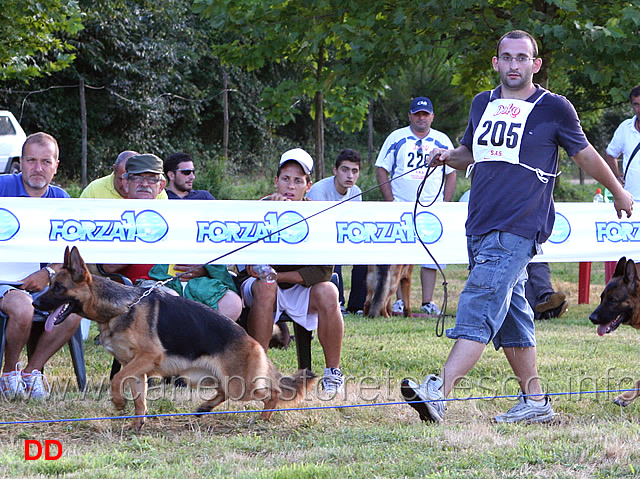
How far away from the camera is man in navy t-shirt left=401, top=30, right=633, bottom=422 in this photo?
4219 millimetres

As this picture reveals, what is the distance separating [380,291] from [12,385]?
4826 millimetres

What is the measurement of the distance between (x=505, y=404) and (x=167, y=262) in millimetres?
2610

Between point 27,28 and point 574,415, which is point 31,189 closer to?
point 574,415

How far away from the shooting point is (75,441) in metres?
4.14

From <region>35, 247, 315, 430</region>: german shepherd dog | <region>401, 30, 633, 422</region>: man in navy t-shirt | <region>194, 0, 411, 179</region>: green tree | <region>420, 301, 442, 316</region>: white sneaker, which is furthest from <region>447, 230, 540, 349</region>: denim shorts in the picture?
<region>194, 0, 411, 179</region>: green tree

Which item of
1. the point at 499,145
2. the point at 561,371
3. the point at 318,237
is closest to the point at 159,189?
the point at 318,237

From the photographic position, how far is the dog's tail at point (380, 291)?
29.3 ft

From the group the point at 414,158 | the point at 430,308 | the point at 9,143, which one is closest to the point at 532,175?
the point at 414,158

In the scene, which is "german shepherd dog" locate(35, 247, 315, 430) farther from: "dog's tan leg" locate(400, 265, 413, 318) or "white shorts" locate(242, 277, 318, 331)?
"dog's tan leg" locate(400, 265, 413, 318)

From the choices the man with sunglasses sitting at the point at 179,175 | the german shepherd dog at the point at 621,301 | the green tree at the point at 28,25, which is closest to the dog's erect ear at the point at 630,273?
the german shepherd dog at the point at 621,301

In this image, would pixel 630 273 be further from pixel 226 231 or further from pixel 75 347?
pixel 75 347

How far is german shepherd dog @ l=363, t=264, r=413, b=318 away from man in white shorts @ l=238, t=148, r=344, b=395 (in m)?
3.21

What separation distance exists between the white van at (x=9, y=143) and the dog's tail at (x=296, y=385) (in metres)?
15.1

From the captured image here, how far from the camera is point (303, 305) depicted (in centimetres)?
559
